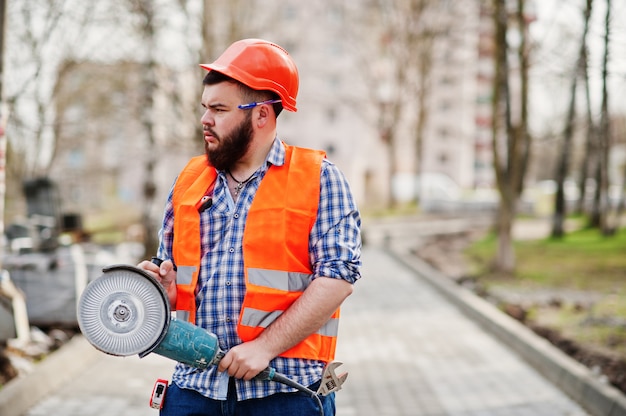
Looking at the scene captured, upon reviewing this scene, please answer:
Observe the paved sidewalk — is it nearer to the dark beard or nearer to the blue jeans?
the blue jeans

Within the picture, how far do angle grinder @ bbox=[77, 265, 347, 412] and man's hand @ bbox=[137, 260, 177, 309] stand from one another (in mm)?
234

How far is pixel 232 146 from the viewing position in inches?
110

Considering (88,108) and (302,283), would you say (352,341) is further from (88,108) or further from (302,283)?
(88,108)

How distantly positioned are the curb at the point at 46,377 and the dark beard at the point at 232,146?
12.8 feet

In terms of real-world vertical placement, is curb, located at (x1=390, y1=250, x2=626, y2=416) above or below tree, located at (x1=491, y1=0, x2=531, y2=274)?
below

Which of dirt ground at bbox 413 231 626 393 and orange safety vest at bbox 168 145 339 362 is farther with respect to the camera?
dirt ground at bbox 413 231 626 393

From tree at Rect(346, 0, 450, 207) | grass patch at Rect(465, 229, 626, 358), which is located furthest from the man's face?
tree at Rect(346, 0, 450, 207)

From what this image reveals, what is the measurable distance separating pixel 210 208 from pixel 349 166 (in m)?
61.8

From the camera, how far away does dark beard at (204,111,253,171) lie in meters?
2.77

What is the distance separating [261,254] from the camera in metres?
2.67

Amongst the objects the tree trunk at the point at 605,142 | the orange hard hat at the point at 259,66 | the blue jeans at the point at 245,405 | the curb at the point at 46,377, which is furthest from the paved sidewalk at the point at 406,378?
the orange hard hat at the point at 259,66

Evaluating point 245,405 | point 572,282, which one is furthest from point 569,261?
point 245,405

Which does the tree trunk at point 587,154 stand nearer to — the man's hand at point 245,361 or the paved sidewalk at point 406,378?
the paved sidewalk at point 406,378

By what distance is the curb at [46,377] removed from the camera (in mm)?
6227
